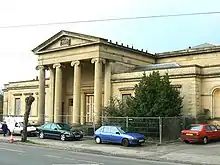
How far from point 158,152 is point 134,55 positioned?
22771 millimetres

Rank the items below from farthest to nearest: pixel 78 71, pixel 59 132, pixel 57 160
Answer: pixel 78 71, pixel 59 132, pixel 57 160

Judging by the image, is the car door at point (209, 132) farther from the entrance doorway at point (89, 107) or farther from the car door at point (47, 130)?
the entrance doorway at point (89, 107)

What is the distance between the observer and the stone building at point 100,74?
3675cm

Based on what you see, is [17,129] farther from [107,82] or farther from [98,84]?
[107,82]

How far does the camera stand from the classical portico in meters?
42.0

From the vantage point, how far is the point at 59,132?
33344mm

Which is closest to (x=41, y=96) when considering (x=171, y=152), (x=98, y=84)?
(x=98, y=84)

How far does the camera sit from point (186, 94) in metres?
36.9

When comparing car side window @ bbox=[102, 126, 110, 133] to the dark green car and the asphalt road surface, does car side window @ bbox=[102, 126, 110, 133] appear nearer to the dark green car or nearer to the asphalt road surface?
the dark green car

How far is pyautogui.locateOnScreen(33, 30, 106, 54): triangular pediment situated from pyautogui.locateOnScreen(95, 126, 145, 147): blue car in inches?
573

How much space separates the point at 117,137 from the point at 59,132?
706 centimetres

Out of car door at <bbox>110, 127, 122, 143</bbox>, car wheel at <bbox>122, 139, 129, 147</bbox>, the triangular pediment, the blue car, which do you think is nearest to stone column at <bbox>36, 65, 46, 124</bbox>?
the triangular pediment

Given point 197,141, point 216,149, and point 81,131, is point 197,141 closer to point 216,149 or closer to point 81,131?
point 216,149

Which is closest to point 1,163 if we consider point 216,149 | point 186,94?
point 216,149
